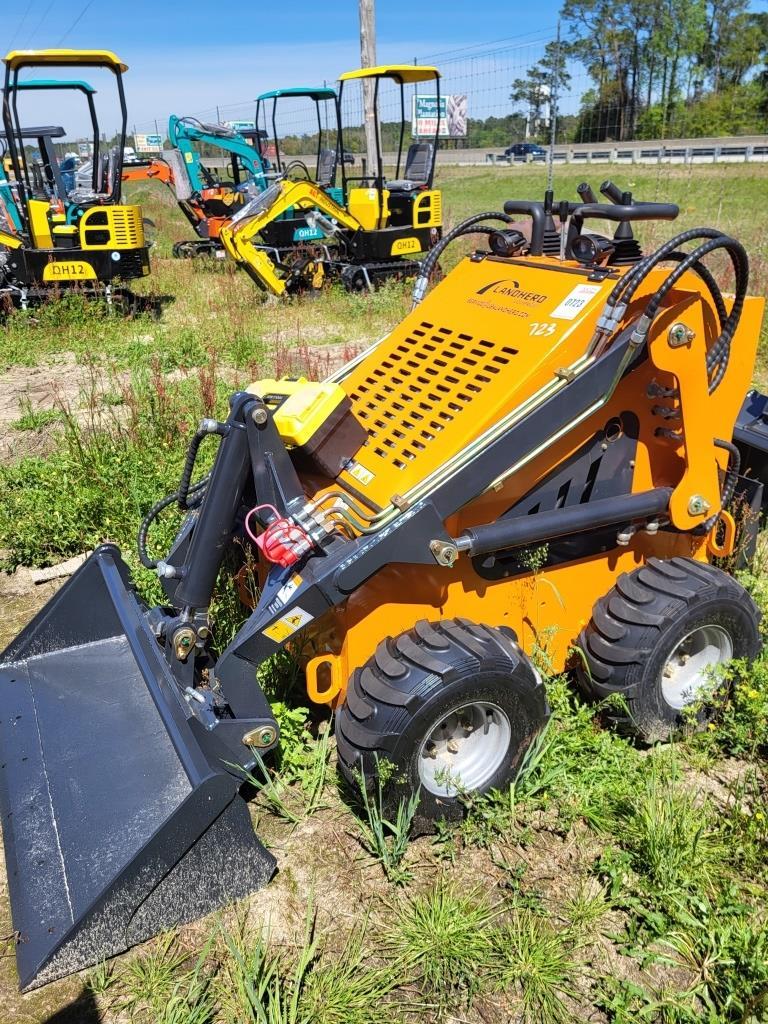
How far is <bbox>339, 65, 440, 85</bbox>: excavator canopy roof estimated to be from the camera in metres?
10.5

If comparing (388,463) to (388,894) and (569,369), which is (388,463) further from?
(388,894)

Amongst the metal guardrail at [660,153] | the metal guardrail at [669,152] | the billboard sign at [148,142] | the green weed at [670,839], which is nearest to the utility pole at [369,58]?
the green weed at [670,839]

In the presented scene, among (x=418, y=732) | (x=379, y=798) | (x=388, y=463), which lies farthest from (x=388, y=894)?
(x=388, y=463)

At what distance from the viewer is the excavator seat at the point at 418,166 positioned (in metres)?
12.5

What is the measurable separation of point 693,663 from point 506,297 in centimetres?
166

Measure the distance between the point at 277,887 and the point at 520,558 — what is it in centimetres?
139

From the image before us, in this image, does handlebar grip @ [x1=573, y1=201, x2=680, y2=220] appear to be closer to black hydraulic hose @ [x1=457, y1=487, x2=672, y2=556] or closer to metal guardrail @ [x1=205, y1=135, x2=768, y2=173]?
black hydraulic hose @ [x1=457, y1=487, x2=672, y2=556]

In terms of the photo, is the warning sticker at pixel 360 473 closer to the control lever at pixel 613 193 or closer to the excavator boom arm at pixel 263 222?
the control lever at pixel 613 193

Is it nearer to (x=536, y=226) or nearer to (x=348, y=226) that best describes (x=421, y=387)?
(x=536, y=226)

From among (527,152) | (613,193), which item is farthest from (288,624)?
(527,152)

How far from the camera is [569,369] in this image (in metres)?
2.79

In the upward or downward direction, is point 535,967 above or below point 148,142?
below

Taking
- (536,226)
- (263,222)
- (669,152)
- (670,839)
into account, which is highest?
(669,152)

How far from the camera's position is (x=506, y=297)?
329 centimetres
